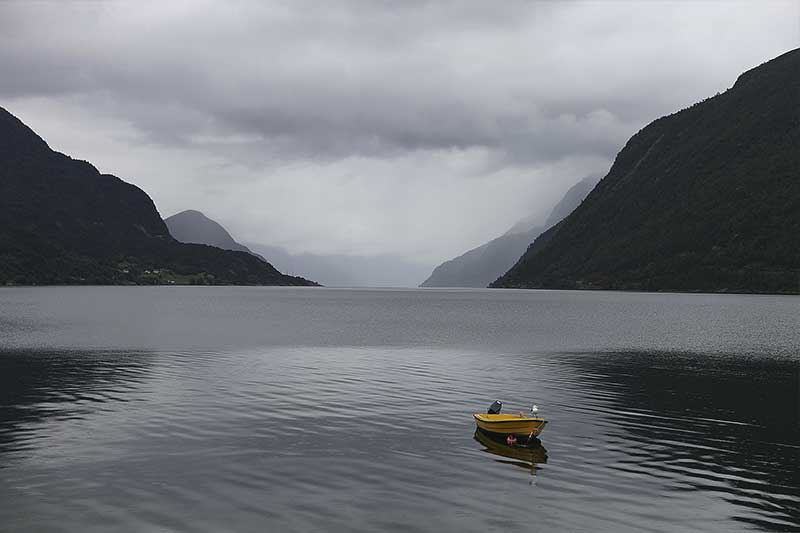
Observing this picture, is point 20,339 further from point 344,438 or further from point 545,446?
point 545,446

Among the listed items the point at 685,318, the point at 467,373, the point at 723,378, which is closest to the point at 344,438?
the point at 467,373

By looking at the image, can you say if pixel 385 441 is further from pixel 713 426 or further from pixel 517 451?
pixel 713 426

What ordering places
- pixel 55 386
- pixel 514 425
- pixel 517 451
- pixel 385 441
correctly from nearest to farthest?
1. pixel 517 451
2. pixel 514 425
3. pixel 385 441
4. pixel 55 386

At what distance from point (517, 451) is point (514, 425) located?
181cm

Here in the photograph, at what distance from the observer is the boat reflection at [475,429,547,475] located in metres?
35.8

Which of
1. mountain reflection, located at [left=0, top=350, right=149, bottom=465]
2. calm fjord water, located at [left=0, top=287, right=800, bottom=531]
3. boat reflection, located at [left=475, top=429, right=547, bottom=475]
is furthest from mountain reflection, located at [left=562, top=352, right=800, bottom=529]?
mountain reflection, located at [left=0, top=350, right=149, bottom=465]

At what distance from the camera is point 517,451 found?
38312mm

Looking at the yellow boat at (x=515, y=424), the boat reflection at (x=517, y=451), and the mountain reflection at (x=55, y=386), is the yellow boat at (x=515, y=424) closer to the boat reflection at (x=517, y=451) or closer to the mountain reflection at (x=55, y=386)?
the boat reflection at (x=517, y=451)

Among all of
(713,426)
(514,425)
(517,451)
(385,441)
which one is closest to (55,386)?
(385,441)

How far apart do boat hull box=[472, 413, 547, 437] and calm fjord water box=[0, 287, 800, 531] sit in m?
1.19

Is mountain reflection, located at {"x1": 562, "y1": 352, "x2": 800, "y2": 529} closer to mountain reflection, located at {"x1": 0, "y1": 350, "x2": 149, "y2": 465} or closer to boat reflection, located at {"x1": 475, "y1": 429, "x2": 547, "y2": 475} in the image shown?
boat reflection, located at {"x1": 475, "y1": 429, "x2": 547, "y2": 475}

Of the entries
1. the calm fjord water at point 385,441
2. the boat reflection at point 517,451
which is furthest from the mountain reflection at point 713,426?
the boat reflection at point 517,451

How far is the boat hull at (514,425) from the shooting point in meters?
39.4

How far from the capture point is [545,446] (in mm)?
39438
